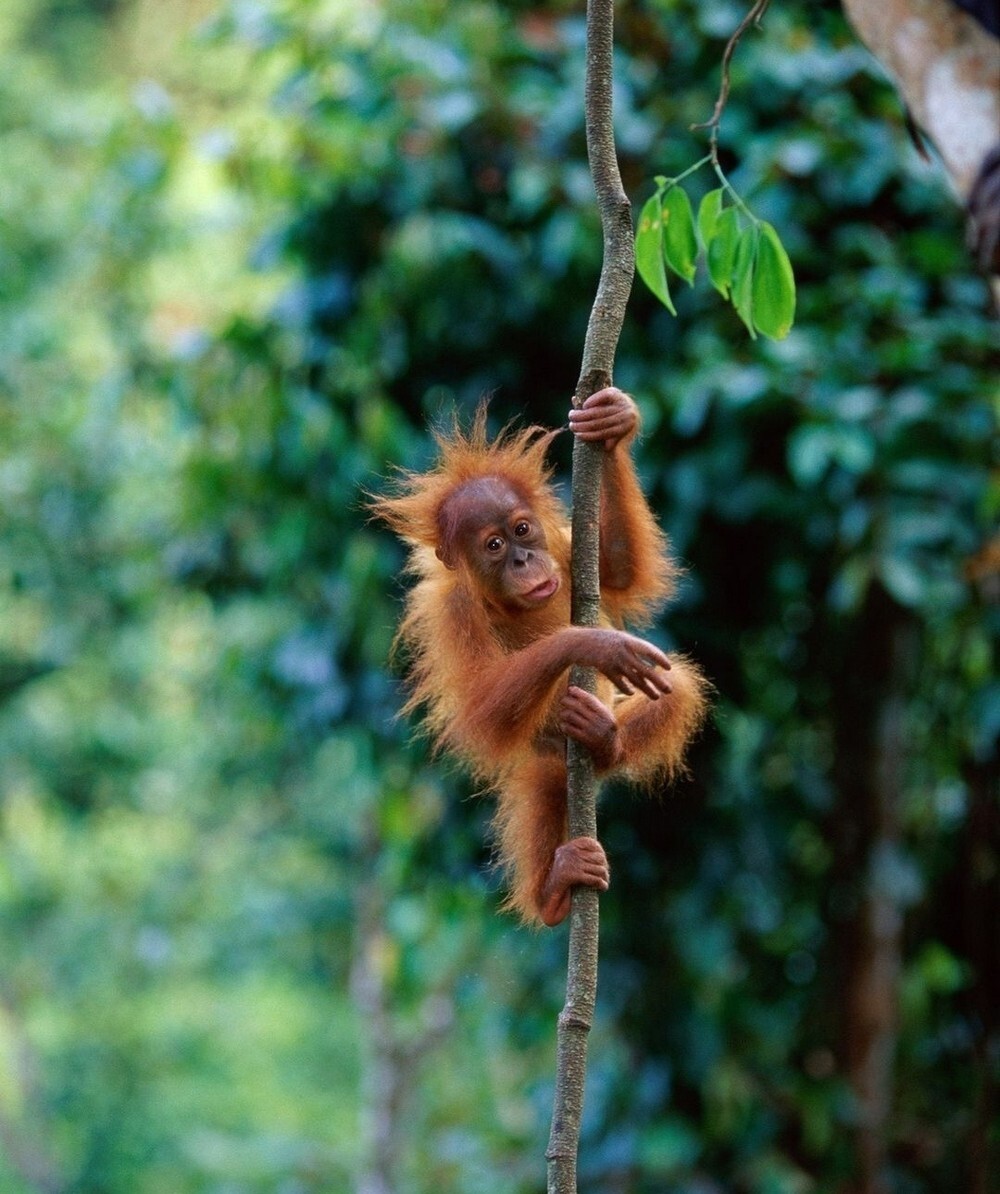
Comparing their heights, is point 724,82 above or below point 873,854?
above

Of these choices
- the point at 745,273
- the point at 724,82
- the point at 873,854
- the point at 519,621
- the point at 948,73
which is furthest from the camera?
the point at 873,854

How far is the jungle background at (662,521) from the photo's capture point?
4.08 meters

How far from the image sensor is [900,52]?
266 centimetres

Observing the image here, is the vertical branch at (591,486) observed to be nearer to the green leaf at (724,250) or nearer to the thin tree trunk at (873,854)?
the green leaf at (724,250)

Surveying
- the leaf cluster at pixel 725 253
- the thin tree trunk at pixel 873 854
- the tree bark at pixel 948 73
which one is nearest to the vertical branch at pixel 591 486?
the leaf cluster at pixel 725 253

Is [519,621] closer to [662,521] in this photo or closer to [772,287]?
[772,287]

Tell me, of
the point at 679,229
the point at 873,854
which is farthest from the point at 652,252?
the point at 873,854

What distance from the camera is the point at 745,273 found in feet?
6.30

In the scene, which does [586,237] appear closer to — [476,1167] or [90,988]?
[476,1167]

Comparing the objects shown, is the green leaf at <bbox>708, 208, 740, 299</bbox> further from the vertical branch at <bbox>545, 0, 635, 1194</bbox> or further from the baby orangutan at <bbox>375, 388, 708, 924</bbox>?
the baby orangutan at <bbox>375, 388, 708, 924</bbox>

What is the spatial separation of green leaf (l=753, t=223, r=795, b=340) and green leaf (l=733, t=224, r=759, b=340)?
0.5 inches

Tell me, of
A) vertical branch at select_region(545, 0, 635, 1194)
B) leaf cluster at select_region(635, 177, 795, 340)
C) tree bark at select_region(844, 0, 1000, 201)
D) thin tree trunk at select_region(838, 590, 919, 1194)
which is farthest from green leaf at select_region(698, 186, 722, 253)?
thin tree trunk at select_region(838, 590, 919, 1194)

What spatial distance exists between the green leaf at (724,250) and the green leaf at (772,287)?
0.10 ft

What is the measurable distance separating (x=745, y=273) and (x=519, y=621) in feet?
3.06
